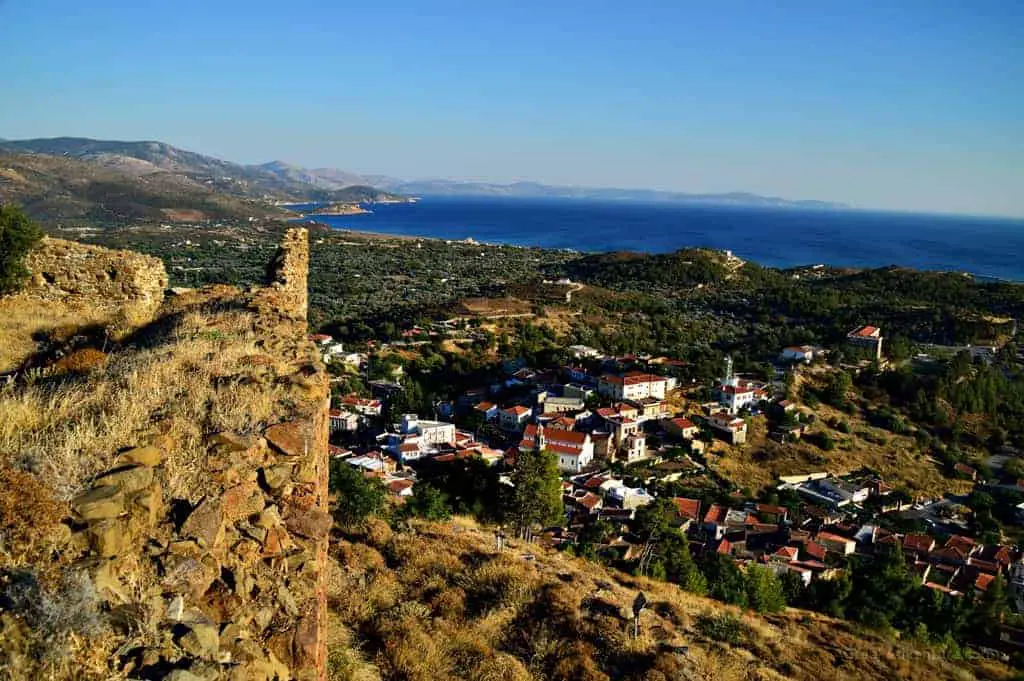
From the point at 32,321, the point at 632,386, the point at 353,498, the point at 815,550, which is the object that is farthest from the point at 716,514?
the point at 32,321

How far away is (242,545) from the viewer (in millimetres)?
3236

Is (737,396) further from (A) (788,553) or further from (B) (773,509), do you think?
(A) (788,553)

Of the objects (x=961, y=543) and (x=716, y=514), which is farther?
(x=716, y=514)

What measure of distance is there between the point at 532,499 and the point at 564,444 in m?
14.9

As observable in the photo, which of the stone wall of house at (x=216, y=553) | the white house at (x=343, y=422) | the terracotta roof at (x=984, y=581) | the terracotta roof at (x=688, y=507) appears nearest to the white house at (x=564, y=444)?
the terracotta roof at (x=688, y=507)

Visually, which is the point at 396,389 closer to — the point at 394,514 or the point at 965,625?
the point at 394,514

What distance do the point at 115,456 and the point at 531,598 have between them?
604cm

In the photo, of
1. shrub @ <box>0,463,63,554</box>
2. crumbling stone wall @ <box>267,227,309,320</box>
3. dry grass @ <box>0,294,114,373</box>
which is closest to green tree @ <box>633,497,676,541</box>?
crumbling stone wall @ <box>267,227,309,320</box>

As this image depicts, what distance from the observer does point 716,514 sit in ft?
86.3

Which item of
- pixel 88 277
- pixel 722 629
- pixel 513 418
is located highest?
pixel 88 277

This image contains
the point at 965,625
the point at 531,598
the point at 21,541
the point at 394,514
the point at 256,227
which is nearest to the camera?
the point at 21,541

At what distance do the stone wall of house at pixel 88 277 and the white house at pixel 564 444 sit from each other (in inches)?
900

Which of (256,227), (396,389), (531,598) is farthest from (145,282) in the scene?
(256,227)

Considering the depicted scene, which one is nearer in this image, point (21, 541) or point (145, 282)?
point (21, 541)
